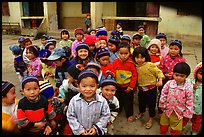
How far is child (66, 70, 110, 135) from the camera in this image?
194cm

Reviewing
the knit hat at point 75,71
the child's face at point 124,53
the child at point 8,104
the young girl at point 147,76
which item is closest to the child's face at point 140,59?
the young girl at point 147,76

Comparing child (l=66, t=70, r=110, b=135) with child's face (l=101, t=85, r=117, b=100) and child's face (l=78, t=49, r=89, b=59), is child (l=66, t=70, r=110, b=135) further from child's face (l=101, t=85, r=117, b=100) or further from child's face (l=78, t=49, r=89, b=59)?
child's face (l=78, t=49, r=89, b=59)

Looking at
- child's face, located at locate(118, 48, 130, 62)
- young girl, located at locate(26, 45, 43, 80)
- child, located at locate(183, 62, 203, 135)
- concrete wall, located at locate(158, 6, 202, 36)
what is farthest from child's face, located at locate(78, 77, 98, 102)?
young girl, located at locate(26, 45, 43, 80)

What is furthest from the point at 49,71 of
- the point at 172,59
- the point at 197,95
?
the point at 197,95

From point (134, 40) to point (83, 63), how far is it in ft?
5.46

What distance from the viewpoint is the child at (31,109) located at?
73.3 inches

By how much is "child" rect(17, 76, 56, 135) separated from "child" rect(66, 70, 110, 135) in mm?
272

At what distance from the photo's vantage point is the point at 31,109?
1882 millimetres

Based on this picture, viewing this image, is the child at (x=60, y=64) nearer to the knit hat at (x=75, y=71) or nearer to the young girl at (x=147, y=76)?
the knit hat at (x=75, y=71)

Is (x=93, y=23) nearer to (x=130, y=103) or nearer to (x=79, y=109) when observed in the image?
(x=130, y=103)

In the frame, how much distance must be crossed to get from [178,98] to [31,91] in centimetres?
161

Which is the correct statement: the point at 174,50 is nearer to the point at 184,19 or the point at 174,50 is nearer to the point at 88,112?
the point at 88,112

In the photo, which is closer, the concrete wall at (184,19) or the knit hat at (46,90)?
the concrete wall at (184,19)

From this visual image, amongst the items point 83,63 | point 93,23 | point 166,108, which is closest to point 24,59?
point 83,63
